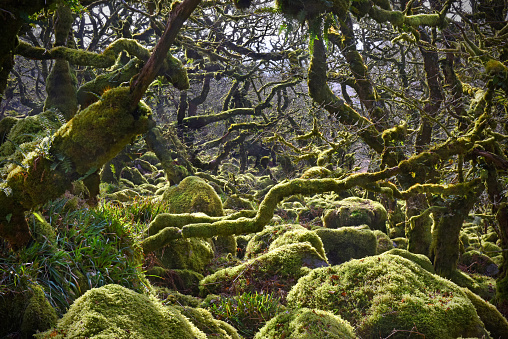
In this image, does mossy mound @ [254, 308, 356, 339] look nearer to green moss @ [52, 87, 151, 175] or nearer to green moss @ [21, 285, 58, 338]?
green moss @ [21, 285, 58, 338]

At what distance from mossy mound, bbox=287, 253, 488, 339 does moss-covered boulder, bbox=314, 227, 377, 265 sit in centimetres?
319

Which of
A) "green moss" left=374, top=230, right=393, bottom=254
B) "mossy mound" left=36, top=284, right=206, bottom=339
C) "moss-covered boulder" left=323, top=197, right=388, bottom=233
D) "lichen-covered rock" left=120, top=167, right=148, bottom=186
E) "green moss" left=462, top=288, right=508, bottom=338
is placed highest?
"lichen-covered rock" left=120, top=167, right=148, bottom=186

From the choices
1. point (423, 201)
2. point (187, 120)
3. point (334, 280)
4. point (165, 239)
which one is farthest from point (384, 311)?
point (187, 120)

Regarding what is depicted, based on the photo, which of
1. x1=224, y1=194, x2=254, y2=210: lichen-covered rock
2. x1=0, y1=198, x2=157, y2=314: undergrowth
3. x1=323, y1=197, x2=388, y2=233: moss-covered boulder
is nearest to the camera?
x1=0, y1=198, x2=157, y2=314: undergrowth

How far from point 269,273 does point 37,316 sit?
322 centimetres

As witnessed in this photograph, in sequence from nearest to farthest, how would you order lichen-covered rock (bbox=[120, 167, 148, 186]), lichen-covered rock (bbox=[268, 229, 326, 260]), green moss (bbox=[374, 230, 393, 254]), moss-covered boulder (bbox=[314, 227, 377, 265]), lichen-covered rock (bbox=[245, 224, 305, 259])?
lichen-covered rock (bbox=[268, 229, 326, 260])
lichen-covered rock (bbox=[245, 224, 305, 259])
moss-covered boulder (bbox=[314, 227, 377, 265])
green moss (bbox=[374, 230, 393, 254])
lichen-covered rock (bbox=[120, 167, 148, 186])

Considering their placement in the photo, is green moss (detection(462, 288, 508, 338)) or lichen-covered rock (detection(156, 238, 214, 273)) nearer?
green moss (detection(462, 288, 508, 338))

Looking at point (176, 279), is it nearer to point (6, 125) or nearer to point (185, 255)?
point (185, 255)

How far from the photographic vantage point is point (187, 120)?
1216 centimetres

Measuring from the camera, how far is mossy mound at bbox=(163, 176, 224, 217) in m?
7.92

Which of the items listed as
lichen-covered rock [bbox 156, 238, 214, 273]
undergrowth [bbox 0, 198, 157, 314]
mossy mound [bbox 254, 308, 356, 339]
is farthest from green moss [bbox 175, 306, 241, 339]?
lichen-covered rock [bbox 156, 238, 214, 273]

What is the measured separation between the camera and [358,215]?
364 inches

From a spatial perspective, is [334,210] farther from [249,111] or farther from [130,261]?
[130,261]

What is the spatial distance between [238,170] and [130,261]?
15118 millimetres
